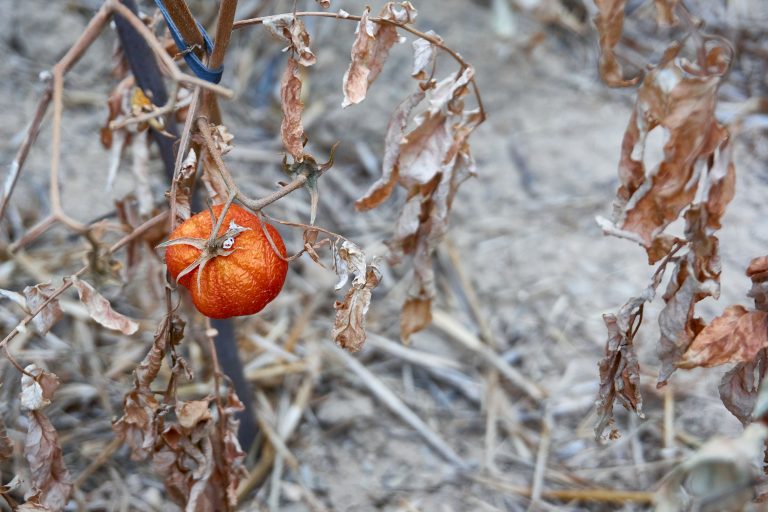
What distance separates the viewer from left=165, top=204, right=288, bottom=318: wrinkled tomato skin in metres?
0.92

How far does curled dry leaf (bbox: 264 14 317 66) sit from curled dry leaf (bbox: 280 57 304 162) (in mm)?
18

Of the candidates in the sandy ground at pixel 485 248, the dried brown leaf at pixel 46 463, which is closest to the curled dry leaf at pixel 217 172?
the dried brown leaf at pixel 46 463

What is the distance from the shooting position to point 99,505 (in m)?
1.54

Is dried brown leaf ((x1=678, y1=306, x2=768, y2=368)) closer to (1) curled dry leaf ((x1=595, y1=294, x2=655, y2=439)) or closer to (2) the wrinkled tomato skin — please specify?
(1) curled dry leaf ((x1=595, y1=294, x2=655, y2=439))

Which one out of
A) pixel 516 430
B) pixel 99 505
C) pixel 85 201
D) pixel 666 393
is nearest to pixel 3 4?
pixel 85 201

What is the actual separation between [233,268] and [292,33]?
33cm

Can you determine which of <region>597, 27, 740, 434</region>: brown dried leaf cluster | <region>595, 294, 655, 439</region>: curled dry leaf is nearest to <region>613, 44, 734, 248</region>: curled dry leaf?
<region>597, 27, 740, 434</region>: brown dried leaf cluster

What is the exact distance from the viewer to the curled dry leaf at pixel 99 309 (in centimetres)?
103

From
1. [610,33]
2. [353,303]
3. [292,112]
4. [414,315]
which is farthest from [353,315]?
[610,33]

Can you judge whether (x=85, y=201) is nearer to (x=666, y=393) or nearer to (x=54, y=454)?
(x=54, y=454)

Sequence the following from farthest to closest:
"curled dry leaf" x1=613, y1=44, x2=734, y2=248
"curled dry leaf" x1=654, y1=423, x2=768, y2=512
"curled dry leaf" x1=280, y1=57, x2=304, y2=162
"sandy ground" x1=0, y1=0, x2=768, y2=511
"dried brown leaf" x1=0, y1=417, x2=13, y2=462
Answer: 1. "sandy ground" x1=0, y1=0, x2=768, y2=511
2. "dried brown leaf" x1=0, y1=417, x2=13, y2=462
3. "curled dry leaf" x1=280, y1=57, x2=304, y2=162
4. "curled dry leaf" x1=613, y1=44, x2=734, y2=248
5. "curled dry leaf" x1=654, y1=423, x2=768, y2=512

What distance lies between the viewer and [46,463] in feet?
3.72

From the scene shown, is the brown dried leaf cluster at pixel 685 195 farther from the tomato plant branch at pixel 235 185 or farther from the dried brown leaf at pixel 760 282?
the tomato plant branch at pixel 235 185

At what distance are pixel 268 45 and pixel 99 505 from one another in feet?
5.46
